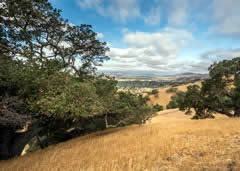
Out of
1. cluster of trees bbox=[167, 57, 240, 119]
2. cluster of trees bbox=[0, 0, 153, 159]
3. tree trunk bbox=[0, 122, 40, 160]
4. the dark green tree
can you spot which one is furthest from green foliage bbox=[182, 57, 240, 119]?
tree trunk bbox=[0, 122, 40, 160]

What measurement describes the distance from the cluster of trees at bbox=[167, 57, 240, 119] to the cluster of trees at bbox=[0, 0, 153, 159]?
23.7 feet

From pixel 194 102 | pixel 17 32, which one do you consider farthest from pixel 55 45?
pixel 194 102

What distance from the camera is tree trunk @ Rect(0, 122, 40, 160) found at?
7574mm

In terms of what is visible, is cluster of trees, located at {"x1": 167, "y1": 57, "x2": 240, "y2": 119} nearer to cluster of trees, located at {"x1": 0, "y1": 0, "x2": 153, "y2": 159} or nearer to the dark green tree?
cluster of trees, located at {"x1": 0, "y1": 0, "x2": 153, "y2": 159}

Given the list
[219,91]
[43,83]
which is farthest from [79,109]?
[219,91]

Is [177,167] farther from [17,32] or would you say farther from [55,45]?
[17,32]

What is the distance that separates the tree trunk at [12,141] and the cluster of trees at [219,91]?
54.2ft

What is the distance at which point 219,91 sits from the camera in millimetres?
12688

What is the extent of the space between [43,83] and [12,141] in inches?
255

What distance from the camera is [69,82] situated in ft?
23.7

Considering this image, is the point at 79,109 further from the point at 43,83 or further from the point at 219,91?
the point at 219,91

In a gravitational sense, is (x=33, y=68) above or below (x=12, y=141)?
above

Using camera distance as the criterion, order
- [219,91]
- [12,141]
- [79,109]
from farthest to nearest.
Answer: [219,91], [12,141], [79,109]

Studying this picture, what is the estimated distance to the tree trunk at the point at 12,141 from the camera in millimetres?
7574
